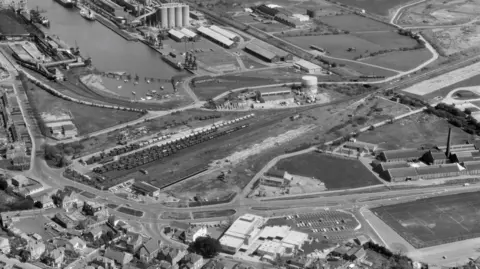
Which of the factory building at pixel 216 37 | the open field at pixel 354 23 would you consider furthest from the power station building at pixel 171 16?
the open field at pixel 354 23

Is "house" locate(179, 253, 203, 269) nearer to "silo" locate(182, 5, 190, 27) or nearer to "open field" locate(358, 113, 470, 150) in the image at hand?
"open field" locate(358, 113, 470, 150)

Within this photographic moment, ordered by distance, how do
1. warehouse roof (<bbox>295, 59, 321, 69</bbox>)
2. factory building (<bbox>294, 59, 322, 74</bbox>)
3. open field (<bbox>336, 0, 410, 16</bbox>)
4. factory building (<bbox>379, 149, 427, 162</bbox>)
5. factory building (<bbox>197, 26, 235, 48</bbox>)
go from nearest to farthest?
factory building (<bbox>379, 149, 427, 162</bbox>) → factory building (<bbox>294, 59, 322, 74</bbox>) → warehouse roof (<bbox>295, 59, 321, 69</bbox>) → factory building (<bbox>197, 26, 235, 48</bbox>) → open field (<bbox>336, 0, 410, 16</bbox>)

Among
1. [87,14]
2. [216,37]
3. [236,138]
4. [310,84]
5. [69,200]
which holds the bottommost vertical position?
[87,14]

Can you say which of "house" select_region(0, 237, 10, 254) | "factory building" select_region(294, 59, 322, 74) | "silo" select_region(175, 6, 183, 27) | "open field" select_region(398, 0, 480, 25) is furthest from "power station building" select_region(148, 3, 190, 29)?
"house" select_region(0, 237, 10, 254)

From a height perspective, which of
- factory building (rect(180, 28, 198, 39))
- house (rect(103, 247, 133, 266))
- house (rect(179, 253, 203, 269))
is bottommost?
factory building (rect(180, 28, 198, 39))

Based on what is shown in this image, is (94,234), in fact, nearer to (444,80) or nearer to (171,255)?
(171,255)

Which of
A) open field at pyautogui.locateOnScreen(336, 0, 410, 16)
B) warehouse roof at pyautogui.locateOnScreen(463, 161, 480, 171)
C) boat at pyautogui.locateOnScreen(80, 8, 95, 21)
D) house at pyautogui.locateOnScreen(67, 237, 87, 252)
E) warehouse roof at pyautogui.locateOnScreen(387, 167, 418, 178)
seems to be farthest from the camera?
open field at pyautogui.locateOnScreen(336, 0, 410, 16)

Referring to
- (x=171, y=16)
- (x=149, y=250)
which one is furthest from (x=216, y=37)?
(x=149, y=250)
